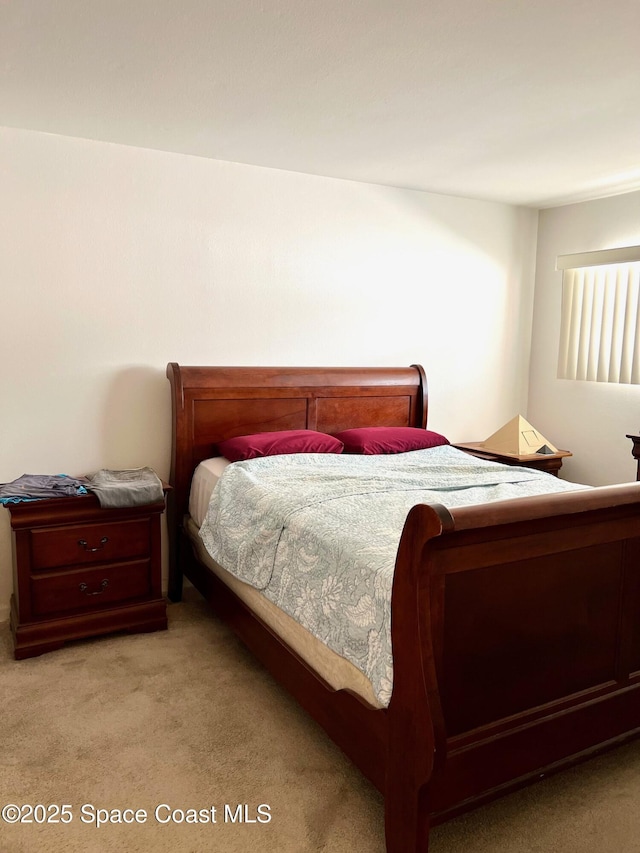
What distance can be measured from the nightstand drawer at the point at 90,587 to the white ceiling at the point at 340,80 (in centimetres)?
196

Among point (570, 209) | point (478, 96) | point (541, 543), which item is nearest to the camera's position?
point (541, 543)

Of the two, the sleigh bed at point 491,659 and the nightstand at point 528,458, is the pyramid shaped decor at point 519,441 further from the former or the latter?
the sleigh bed at point 491,659

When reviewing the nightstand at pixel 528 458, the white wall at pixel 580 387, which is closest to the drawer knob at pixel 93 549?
the nightstand at pixel 528 458

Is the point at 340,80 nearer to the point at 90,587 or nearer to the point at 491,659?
the point at 491,659

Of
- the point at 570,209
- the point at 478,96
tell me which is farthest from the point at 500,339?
the point at 478,96

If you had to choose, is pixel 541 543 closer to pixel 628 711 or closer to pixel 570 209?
pixel 628 711

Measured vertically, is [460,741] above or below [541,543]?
below

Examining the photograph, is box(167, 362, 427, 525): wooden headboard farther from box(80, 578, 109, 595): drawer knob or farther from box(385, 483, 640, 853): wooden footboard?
box(385, 483, 640, 853): wooden footboard

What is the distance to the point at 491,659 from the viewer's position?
1.72 metres

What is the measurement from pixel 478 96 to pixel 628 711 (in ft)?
7.20

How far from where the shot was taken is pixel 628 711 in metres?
1.99

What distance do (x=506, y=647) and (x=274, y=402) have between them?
83.6 inches

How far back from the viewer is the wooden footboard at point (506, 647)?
5.11 feet

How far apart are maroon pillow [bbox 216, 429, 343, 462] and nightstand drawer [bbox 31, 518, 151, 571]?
54 centimetres
